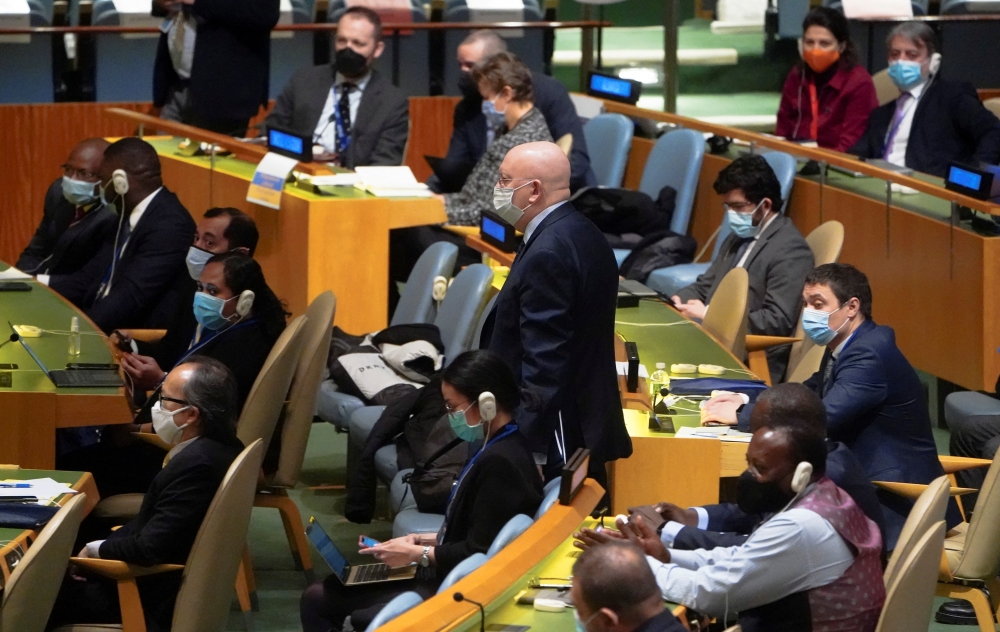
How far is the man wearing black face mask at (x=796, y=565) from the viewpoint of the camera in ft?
10.4

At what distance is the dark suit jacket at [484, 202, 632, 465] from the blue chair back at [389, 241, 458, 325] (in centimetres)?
178

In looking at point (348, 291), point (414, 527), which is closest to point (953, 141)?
point (348, 291)

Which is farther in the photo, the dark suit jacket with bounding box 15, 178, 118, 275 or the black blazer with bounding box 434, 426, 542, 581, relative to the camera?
the dark suit jacket with bounding box 15, 178, 118, 275

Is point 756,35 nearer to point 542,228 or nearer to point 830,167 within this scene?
point 830,167

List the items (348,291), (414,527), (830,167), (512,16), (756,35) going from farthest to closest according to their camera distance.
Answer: (756,35) → (512,16) → (830,167) → (348,291) → (414,527)

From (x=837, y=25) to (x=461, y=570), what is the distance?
501 centimetres

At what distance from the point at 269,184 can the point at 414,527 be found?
259cm

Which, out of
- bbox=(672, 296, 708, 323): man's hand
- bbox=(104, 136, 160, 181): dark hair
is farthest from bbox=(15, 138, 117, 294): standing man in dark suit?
bbox=(672, 296, 708, 323): man's hand

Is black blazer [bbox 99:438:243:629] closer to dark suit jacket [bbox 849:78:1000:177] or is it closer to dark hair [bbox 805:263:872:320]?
dark hair [bbox 805:263:872:320]

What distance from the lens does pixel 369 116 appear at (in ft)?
23.4

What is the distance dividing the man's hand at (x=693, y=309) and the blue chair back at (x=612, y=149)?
1813 millimetres

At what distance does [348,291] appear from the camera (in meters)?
6.41

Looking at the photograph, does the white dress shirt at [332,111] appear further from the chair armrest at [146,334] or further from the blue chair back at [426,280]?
the chair armrest at [146,334]

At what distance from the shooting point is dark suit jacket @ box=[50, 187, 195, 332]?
5898 mm
